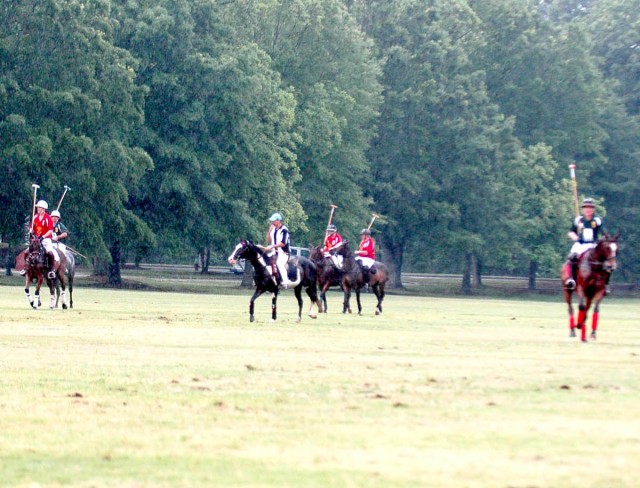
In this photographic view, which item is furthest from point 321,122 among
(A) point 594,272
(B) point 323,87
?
(A) point 594,272

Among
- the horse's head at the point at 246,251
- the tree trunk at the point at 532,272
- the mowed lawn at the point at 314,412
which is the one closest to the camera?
the mowed lawn at the point at 314,412

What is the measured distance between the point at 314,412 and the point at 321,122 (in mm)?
56935

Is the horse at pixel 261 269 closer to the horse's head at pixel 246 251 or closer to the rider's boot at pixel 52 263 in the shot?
the horse's head at pixel 246 251

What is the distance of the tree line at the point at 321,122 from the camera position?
57763 mm

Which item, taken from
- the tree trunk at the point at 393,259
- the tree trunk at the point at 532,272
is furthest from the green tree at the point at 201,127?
the tree trunk at the point at 532,272

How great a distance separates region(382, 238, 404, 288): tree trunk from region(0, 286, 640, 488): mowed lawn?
5609cm

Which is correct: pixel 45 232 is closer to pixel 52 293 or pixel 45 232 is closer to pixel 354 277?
pixel 52 293

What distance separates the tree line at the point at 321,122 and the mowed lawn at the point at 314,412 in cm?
3562

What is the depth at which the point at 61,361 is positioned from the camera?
1762cm

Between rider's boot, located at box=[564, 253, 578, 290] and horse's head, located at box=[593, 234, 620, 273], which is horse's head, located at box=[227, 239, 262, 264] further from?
horse's head, located at box=[593, 234, 620, 273]

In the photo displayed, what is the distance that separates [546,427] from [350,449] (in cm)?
191

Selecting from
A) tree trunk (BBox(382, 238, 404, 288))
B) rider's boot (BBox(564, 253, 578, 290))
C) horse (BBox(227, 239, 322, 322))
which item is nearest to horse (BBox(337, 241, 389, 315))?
horse (BBox(227, 239, 322, 322))

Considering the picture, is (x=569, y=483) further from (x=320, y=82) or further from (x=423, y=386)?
(x=320, y=82)

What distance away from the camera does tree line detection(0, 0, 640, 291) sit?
57.8 m
